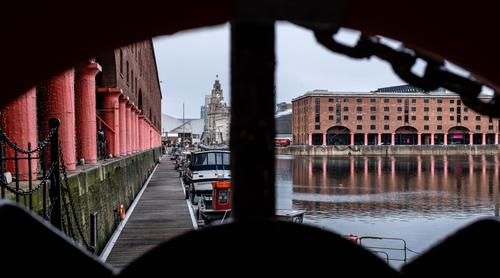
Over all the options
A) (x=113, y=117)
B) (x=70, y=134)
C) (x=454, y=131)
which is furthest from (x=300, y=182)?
(x=454, y=131)

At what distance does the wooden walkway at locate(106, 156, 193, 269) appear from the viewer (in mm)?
13938

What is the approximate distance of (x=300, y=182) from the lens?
58969mm

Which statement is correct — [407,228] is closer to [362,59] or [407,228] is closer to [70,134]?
[70,134]

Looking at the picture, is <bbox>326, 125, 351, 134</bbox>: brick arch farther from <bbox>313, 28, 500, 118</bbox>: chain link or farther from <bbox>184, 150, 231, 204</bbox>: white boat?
<bbox>313, 28, 500, 118</bbox>: chain link

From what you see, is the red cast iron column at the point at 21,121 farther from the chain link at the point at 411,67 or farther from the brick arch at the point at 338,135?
the brick arch at the point at 338,135

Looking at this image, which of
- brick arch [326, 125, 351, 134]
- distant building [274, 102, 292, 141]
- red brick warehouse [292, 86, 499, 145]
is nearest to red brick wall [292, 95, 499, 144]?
red brick warehouse [292, 86, 499, 145]

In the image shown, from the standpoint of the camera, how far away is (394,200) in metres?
42.8

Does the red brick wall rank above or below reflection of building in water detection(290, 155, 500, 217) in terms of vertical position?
above

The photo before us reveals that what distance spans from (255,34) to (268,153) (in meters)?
0.55

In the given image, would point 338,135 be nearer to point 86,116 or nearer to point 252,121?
point 86,116

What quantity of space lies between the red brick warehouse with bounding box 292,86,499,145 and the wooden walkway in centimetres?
8291

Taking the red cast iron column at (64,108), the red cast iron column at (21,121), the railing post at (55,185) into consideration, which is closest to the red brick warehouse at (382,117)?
the red cast iron column at (64,108)

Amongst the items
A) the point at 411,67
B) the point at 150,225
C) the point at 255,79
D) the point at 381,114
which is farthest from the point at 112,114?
the point at 381,114

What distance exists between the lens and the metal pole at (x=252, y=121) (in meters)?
2.27
